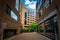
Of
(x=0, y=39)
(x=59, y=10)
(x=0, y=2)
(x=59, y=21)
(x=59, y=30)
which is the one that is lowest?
(x=0, y=39)

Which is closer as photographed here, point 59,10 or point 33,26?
point 59,10

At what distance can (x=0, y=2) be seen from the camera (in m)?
8.34

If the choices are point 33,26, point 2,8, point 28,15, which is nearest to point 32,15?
point 28,15

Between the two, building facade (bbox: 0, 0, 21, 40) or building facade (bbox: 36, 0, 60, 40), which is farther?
building facade (bbox: 0, 0, 21, 40)

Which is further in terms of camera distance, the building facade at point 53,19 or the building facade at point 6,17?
the building facade at point 6,17

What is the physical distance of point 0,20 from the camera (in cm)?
825

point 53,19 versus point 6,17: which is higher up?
point 6,17

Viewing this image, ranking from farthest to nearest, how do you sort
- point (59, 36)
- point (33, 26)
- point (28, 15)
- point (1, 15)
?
point (28, 15) < point (33, 26) < point (1, 15) < point (59, 36)

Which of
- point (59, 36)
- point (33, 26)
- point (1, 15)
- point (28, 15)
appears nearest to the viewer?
point (59, 36)

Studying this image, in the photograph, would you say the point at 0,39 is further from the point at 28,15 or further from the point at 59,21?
the point at 28,15

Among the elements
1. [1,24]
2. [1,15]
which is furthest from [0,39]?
[1,15]

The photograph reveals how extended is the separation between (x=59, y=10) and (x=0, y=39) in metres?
4.54

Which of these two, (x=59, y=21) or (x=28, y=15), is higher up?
(x=28, y=15)

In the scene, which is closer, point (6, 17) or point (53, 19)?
point (53, 19)
